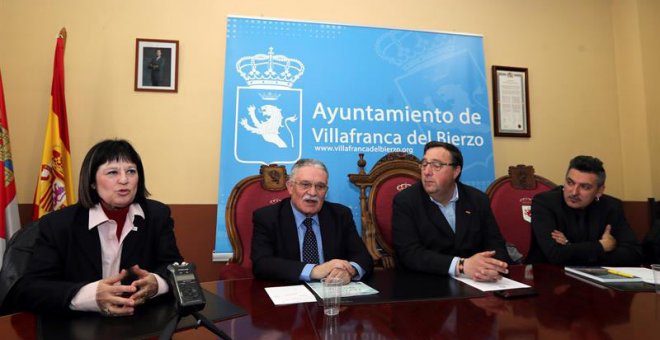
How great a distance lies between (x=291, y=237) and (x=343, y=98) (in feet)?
4.91

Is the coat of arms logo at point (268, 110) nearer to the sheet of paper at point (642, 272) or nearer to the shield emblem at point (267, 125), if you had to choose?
the shield emblem at point (267, 125)

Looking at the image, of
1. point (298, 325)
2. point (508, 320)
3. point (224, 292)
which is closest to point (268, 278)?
point (224, 292)

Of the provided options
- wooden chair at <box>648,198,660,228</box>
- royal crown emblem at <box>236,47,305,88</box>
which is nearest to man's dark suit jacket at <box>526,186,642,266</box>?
wooden chair at <box>648,198,660,228</box>

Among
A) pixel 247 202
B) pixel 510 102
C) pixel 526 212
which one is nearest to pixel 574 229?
pixel 526 212

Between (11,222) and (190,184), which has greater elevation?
(190,184)

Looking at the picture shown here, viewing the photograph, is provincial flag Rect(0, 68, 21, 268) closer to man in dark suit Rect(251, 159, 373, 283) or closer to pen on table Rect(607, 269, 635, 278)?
man in dark suit Rect(251, 159, 373, 283)

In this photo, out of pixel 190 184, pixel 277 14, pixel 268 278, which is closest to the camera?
pixel 268 278

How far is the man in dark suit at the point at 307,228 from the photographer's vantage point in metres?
2.00

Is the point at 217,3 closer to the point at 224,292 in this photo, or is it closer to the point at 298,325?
the point at 224,292

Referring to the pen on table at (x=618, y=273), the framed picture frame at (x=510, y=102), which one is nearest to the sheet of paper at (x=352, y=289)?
the pen on table at (x=618, y=273)

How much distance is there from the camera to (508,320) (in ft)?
3.73

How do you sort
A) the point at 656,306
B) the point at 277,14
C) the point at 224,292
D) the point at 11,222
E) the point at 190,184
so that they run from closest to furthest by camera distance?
the point at 656,306 < the point at 224,292 < the point at 11,222 < the point at 190,184 < the point at 277,14

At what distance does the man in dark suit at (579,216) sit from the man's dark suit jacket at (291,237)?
3.70 feet

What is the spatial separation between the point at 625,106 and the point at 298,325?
411 centimetres
